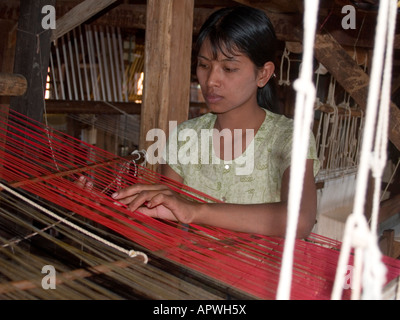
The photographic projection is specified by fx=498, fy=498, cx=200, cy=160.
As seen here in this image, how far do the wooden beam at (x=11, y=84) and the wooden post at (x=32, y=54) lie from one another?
0.27 metres

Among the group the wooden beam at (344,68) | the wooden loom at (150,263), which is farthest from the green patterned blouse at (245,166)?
the wooden beam at (344,68)

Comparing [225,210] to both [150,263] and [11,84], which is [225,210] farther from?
[11,84]

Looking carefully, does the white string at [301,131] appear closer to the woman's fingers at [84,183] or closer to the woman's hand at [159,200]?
the woman's hand at [159,200]

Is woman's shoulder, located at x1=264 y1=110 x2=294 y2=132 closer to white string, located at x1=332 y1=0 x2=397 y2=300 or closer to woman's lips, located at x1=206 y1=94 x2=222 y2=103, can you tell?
woman's lips, located at x1=206 y1=94 x2=222 y2=103

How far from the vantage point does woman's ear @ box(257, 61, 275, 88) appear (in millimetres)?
1523

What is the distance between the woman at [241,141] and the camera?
1.22 metres

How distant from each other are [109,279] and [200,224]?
0.38 metres

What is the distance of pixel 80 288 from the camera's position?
30.5 inches

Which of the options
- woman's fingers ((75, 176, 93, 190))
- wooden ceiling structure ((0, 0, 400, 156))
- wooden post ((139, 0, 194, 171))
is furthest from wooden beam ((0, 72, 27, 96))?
wooden post ((139, 0, 194, 171))

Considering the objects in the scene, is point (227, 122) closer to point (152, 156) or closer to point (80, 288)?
point (152, 156)

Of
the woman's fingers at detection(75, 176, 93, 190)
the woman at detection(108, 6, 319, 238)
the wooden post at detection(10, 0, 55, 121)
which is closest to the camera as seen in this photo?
the woman at detection(108, 6, 319, 238)

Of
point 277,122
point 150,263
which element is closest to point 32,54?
A: point 277,122

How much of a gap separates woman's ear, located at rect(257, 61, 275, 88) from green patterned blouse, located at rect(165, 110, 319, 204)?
0.11 meters
